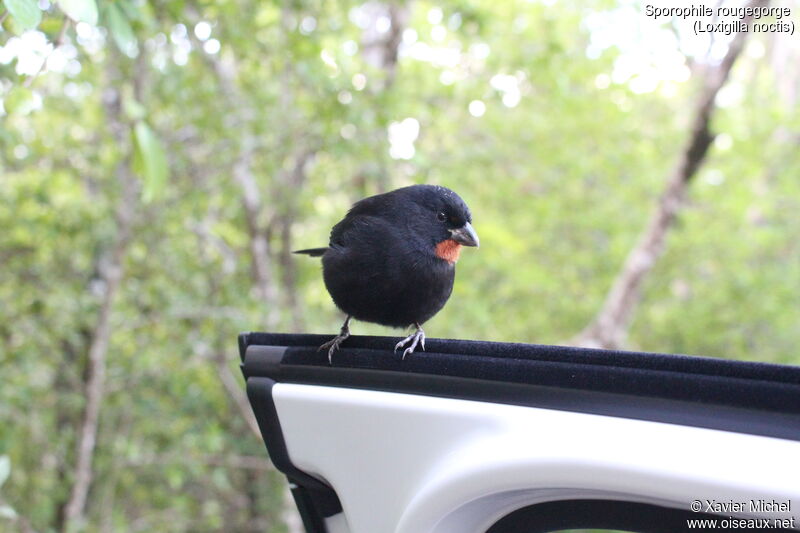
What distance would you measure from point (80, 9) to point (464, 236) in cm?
136

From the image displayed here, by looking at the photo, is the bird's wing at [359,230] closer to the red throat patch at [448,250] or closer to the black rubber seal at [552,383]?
the red throat patch at [448,250]

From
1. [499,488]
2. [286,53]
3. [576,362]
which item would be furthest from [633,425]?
[286,53]

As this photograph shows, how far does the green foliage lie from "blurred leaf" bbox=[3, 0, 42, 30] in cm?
217

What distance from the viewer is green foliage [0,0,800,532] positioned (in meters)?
5.02

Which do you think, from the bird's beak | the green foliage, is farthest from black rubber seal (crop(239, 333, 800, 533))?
the green foliage

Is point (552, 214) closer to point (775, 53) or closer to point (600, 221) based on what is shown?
point (600, 221)

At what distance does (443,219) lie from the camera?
2541 mm

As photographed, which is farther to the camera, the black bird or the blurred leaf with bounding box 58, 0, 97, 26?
the black bird

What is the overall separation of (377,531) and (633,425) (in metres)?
0.56

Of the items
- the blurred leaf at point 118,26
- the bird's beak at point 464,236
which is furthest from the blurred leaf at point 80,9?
the bird's beak at point 464,236

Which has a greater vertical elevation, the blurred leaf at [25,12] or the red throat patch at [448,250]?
the red throat patch at [448,250]

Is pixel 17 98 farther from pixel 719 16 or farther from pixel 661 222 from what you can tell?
pixel 661 222

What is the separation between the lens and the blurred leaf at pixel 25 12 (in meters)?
1.54

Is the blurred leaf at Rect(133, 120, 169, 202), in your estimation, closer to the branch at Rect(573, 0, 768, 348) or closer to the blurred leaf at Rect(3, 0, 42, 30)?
the blurred leaf at Rect(3, 0, 42, 30)
